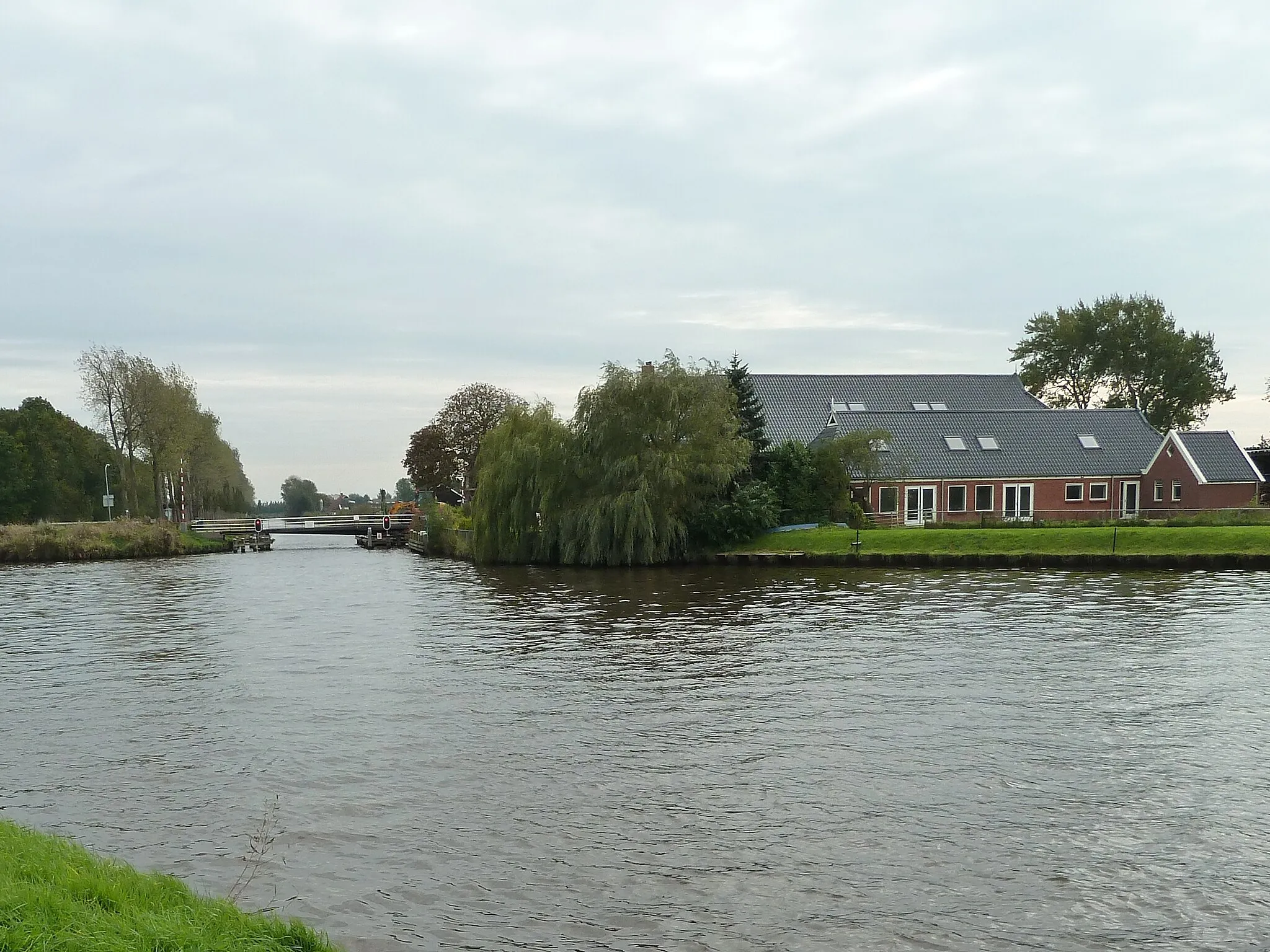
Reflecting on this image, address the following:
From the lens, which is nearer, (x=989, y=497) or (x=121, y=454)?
(x=989, y=497)

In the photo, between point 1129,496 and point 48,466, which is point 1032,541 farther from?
point 48,466

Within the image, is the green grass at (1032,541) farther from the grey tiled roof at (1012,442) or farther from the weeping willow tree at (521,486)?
the grey tiled roof at (1012,442)

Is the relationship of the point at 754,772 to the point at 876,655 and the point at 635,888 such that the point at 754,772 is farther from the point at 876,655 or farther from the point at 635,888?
the point at 876,655

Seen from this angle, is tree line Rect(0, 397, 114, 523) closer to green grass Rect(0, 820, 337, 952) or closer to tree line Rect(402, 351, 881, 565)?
tree line Rect(402, 351, 881, 565)

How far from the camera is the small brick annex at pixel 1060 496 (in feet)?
168

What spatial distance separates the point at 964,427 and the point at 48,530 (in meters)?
50.9

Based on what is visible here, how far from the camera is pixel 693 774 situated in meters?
12.5

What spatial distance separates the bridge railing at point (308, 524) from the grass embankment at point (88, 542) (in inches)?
414

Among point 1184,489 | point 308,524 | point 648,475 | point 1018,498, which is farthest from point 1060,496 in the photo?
point 308,524

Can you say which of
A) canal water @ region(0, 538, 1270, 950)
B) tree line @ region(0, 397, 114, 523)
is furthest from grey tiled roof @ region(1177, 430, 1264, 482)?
tree line @ region(0, 397, 114, 523)

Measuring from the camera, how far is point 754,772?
12.4 m

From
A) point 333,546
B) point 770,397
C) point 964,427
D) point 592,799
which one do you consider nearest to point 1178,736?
point 592,799

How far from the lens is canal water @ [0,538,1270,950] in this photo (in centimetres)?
858

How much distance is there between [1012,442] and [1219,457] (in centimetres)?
981
